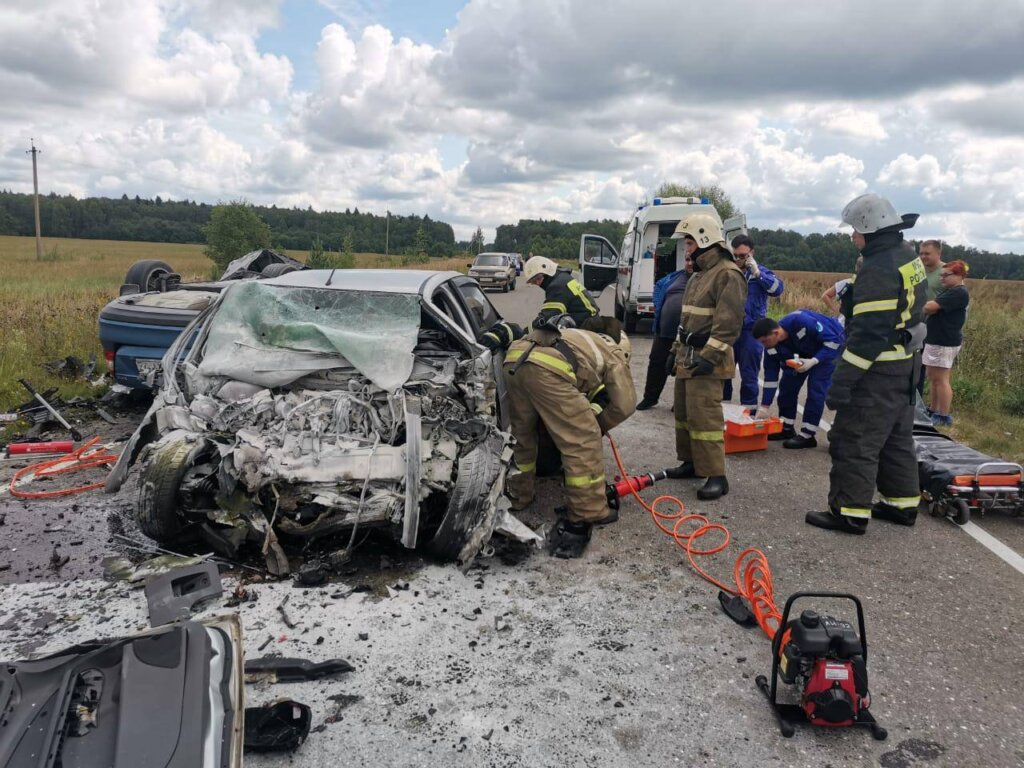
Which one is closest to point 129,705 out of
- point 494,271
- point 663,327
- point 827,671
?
point 827,671

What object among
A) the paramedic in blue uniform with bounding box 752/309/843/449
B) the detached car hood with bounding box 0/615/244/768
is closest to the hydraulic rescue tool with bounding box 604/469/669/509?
the paramedic in blue uniform with bounding box 752/309/843/449

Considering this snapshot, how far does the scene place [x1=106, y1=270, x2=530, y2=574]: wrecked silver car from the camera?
3473 mm

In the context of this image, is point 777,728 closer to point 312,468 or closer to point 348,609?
point 348,609

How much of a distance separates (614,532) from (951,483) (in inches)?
94.2

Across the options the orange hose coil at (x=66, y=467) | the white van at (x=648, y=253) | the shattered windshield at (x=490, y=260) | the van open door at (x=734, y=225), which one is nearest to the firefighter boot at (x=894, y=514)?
the orange hose coil at (x=66, y=467)

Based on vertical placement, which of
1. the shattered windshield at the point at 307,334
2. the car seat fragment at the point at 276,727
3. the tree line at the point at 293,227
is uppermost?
the tree line at the point at 293,227

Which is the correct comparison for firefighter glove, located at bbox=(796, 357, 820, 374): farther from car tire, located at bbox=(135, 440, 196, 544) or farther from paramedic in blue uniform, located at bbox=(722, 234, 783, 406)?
car tire, located at bbox=(135, 440, 196, 544)

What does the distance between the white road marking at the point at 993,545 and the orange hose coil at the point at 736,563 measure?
60.2 inches

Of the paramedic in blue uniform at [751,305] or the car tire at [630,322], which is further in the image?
the car tire at [630,322]

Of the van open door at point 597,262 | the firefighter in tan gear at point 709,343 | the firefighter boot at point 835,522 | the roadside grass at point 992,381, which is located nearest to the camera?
the firefighter boot at point 835,522

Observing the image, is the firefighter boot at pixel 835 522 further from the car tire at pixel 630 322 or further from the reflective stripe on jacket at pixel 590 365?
the car tire at pixel 630 322

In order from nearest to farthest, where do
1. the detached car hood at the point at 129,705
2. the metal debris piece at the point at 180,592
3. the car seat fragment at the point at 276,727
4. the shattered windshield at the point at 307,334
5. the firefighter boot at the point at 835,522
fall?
the detached car hood at the point at 129,705
the car seat fragment at the point at 276,727
the metal debris piece at the point at 180,592
the shattered windshield at the point at 307,334
the firefighter boot at the point at 835,522

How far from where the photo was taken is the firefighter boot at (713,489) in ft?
15.6

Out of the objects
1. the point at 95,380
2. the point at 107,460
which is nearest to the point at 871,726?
the point at 107,460
